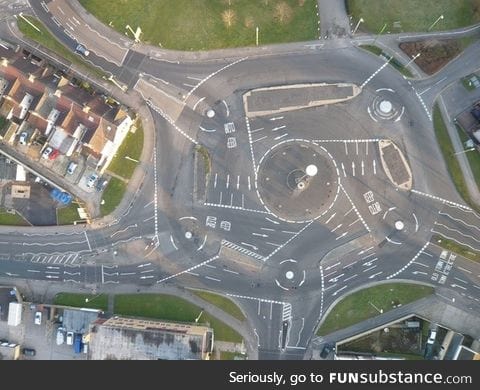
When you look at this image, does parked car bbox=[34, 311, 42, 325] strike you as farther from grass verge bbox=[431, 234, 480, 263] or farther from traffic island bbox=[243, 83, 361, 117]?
grass verge bbox=[431, 234, 480, 263]

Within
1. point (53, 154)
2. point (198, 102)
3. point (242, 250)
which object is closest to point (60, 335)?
point (53, 154)

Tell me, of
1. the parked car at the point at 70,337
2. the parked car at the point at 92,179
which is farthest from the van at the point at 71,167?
the parked car at the point at 70,337

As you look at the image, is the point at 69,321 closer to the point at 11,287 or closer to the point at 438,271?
the point at 11,287

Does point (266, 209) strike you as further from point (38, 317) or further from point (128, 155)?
point (38, 317)

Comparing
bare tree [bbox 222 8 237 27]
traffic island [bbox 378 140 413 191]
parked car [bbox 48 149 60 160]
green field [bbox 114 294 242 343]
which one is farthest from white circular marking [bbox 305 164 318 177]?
parked car [bbox 48 149 60 160]

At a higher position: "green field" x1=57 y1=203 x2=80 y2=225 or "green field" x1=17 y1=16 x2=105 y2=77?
"green field" x1=17 y1=16 x2=105 y2=77

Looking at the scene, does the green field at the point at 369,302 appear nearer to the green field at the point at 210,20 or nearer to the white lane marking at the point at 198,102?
the white lane marking at the point at 198,102
